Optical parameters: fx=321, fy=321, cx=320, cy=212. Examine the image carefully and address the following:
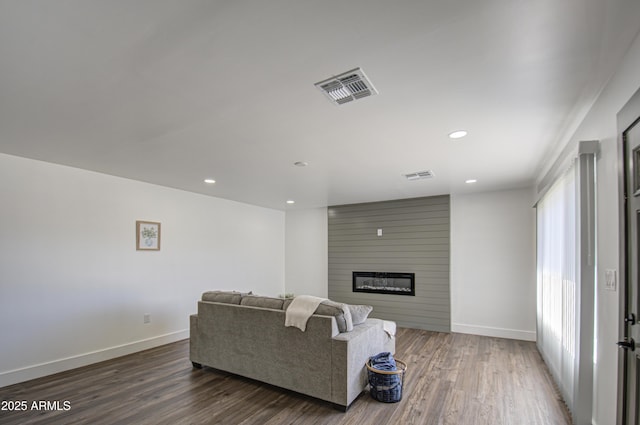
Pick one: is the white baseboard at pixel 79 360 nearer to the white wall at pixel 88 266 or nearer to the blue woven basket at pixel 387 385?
the white wall at pixel 88 266

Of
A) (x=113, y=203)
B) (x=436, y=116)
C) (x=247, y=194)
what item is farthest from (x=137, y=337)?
(x=436, y=116)

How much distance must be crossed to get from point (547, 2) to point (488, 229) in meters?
4.92

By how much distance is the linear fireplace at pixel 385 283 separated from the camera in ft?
20.3

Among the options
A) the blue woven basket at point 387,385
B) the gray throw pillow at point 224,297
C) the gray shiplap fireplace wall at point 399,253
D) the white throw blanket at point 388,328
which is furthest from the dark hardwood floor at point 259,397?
the gray shiplap fireplace wall at point 399,253

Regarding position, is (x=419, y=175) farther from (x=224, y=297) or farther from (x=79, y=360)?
(x=79, y=360)

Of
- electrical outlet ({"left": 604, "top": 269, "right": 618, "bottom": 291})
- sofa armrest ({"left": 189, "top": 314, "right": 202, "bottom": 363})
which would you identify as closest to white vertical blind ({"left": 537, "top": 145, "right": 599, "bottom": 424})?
electrical outlet ({"left": 604, "top": 269, "right": 618, "bottom": 291})

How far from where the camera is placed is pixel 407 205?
20.8ft

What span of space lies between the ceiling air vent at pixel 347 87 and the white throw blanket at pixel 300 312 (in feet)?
6.42

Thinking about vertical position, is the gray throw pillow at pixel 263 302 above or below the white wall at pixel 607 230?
below

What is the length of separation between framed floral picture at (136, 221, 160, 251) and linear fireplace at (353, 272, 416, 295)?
3886mm

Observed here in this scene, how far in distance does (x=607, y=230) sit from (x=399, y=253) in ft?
14.1

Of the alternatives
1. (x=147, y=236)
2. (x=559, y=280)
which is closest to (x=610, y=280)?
(x=559, y=280)

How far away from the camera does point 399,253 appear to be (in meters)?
6.34

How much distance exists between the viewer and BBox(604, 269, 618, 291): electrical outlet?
6.43ft
